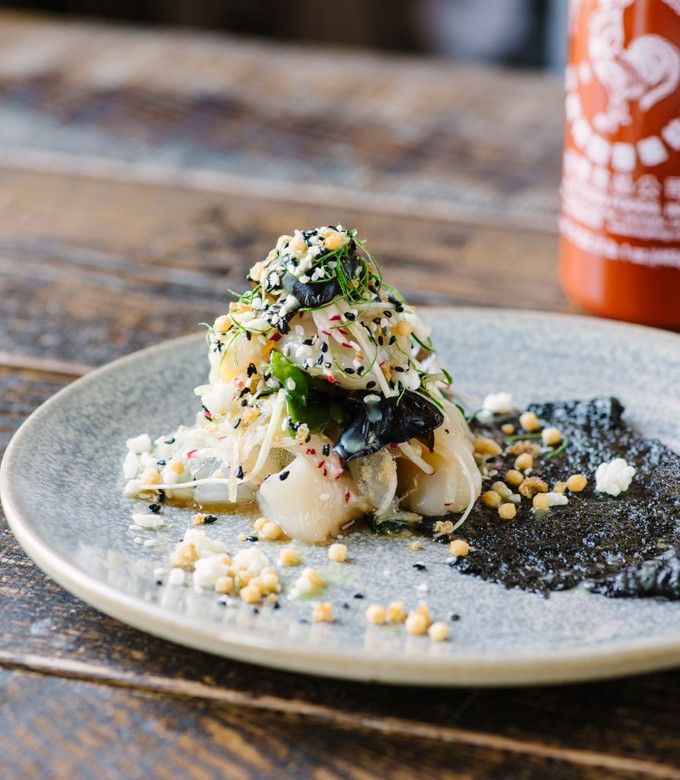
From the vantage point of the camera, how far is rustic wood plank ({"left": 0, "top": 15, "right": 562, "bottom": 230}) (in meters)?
3.21

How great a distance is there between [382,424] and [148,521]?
35 centimetres

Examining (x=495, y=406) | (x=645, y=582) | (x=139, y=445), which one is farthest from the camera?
(x=495, y=406)

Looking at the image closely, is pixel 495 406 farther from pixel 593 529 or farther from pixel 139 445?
pixel 139 445

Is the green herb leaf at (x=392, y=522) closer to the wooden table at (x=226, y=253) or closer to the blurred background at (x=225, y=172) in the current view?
the wooden table at (x=226, y=253)

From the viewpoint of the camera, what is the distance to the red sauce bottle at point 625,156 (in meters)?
2.10

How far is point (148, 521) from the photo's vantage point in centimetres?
160

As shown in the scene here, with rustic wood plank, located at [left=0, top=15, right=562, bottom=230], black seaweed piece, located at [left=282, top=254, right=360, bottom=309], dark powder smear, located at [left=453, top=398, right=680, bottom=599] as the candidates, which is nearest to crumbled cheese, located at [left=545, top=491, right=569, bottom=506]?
dark powder smear, located at [left=453, top=398, right=680, bottom=599]

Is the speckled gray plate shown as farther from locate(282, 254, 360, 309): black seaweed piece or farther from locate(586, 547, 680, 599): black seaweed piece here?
locate(282, 254, 360, 309): black seaweed piece

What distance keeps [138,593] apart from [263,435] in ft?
1.15

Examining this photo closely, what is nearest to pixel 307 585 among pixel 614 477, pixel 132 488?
pixel 132 488

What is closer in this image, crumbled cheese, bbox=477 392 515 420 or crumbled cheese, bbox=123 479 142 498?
crumbled cheese, bbox=123 479 142 498

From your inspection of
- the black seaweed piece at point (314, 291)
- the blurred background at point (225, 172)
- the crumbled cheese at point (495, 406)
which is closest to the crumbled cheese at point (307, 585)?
the black seaweed piece at point (314, 291)

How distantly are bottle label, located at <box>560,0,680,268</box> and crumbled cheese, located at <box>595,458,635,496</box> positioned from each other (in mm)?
653

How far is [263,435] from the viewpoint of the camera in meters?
1.65
